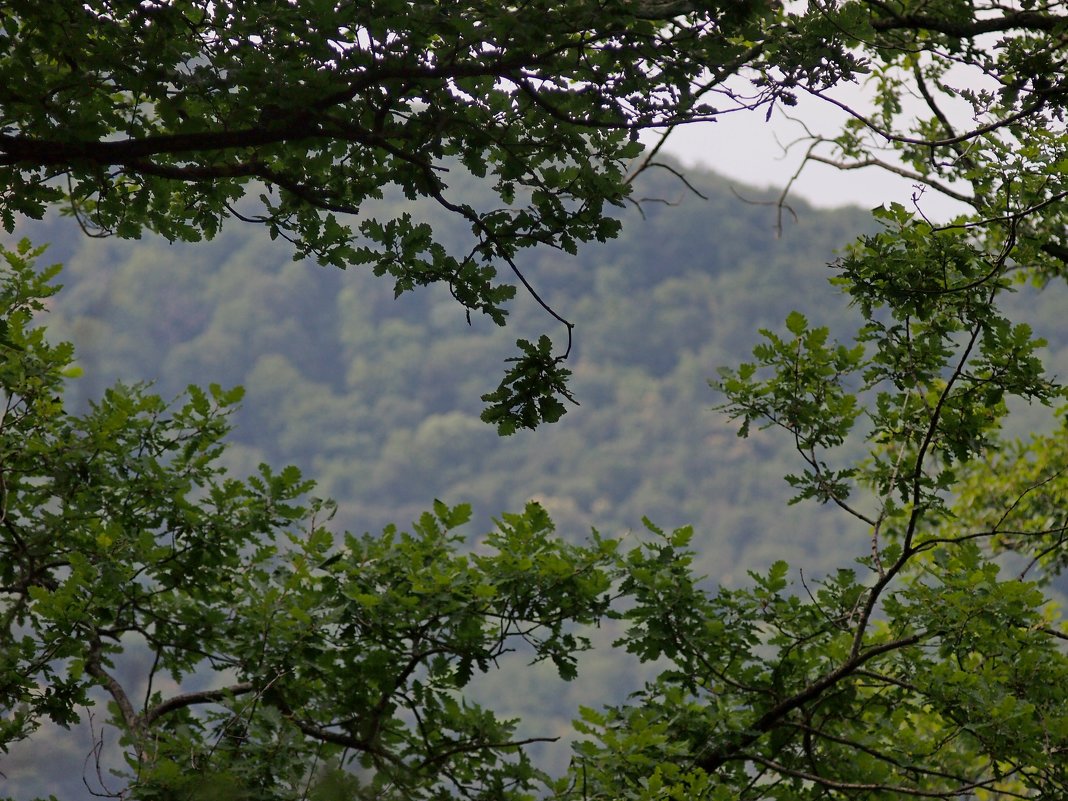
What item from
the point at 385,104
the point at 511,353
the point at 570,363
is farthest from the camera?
the point at 570,363

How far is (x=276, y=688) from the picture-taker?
4.59 meters

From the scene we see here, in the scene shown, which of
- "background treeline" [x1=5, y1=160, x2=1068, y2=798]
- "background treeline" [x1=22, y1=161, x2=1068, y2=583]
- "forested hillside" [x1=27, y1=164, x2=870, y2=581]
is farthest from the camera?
"forested hillside" [x1=27, y1=164, x2=870, y2=581]

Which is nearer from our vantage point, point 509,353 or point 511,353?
point 511,353

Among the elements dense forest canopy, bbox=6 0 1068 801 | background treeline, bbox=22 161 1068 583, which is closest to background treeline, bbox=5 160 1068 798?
background treeline, bbox=22 161 1068 583

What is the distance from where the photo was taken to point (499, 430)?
3641mm

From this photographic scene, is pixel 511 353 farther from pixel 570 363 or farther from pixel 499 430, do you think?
pixel 499 430

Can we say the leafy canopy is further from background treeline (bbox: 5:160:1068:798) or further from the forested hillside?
the forested hillside

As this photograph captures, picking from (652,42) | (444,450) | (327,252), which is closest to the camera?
(652,42)

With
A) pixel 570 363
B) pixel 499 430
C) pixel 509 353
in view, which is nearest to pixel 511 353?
pixel 509 353

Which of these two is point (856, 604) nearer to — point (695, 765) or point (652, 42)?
point (695, 765)

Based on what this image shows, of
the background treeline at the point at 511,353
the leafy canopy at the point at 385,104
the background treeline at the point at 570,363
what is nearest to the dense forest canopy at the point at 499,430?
the leafy canopy at the point at 385,104

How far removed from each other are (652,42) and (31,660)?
3390 millimetres

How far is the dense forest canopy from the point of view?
11.0 ft

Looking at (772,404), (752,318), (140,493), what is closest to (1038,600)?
(772,404)
